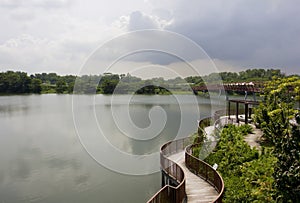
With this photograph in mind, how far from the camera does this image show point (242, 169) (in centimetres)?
1087

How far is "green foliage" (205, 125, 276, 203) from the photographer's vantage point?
8500 millimetres

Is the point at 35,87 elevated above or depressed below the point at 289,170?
above

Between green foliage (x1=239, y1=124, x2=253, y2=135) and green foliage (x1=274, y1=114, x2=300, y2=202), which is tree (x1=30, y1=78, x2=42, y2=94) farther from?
green foliage (x1=274, y1=114, x2=300, y2=202)

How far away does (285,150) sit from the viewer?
7.09 m

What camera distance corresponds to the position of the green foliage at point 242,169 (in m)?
8.50

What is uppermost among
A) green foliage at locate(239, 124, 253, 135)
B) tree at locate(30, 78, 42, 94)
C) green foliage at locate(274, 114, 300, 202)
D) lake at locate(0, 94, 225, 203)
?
tree at locate(30, 78, 42, 94)

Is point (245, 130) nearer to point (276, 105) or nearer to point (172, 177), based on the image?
point (276, 105)

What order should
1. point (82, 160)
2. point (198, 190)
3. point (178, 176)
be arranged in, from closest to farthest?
point (198, 190), point (178, 176), point (82, 160)

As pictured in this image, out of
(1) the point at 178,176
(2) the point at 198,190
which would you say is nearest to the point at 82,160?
(1) the point at 178,176

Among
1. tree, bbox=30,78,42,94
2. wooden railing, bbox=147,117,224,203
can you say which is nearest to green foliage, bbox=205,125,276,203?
wooden railing, bbox=147,117,224,203

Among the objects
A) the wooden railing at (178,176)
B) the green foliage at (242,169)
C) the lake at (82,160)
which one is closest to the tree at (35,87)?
the lake at (82,160)

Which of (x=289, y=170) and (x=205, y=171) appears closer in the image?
(x=289, y=170)

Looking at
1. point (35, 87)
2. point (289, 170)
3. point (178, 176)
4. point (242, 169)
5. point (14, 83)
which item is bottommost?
point (178, 176)

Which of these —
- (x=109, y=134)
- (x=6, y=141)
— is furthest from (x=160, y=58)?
(x=6, y=141)
